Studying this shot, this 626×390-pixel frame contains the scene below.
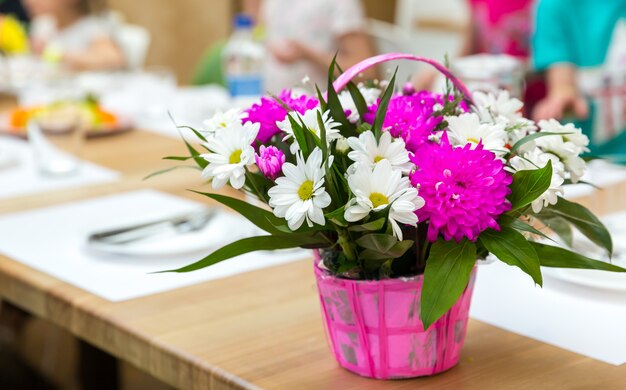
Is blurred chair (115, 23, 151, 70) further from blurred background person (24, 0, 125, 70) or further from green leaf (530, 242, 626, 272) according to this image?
green leaf (530, 242, 626, 272)

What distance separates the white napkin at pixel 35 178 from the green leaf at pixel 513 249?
1095 millimetres

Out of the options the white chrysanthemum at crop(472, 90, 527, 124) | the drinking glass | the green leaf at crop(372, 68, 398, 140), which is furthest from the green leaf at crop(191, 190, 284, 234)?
the drinking glass

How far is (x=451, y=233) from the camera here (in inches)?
29.5

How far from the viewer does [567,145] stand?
32.6 inches

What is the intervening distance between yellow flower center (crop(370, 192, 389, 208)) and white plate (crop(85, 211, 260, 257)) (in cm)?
53

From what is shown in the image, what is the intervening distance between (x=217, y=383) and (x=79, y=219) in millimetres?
658

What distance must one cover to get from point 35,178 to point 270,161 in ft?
3.62

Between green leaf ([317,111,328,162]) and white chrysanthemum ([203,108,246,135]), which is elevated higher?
green leaf ([317,111,328,162])

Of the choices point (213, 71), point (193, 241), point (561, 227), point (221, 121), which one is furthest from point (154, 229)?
point (213, 71)

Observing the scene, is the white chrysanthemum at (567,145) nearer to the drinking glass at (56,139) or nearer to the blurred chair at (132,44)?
the drinking glass at (56,139)

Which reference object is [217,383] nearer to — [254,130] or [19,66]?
[254,130]

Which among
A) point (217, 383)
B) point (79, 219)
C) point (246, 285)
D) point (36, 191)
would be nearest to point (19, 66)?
point (36, 191)

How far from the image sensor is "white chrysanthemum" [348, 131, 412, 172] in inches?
30.0

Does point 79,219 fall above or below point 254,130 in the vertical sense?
below
